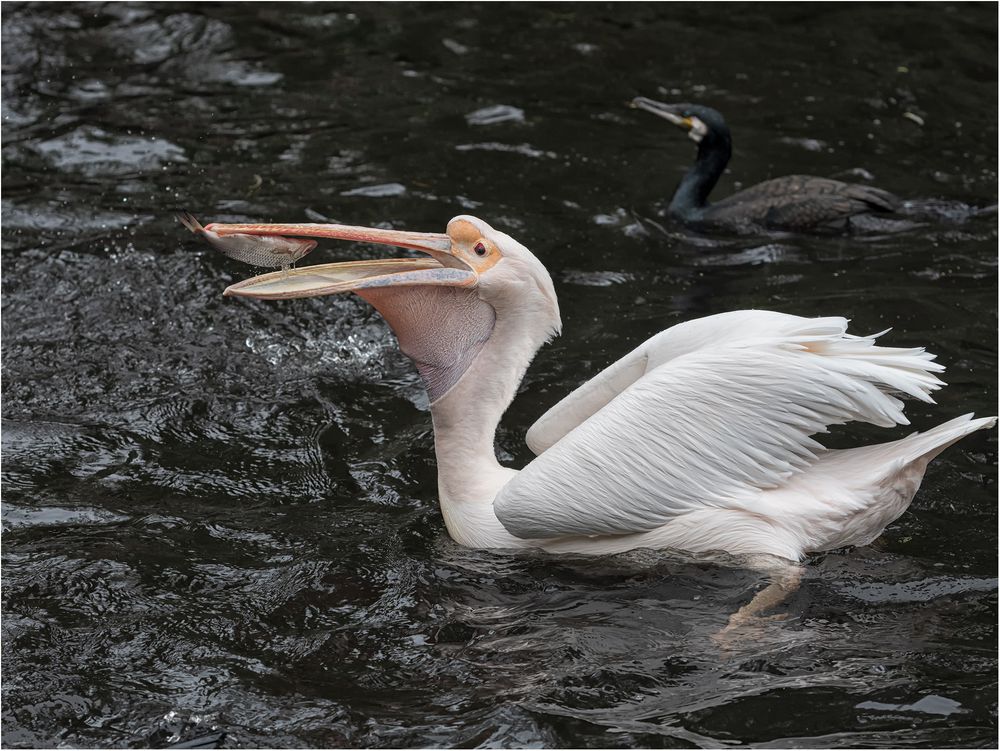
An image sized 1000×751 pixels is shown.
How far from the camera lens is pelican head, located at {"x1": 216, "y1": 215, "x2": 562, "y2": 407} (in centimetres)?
355

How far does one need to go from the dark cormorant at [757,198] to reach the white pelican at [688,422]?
282 cm

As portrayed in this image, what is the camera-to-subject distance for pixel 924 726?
297 centimetres

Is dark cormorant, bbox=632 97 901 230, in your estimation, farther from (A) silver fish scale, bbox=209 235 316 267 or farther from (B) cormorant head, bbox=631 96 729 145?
(A) silver fish scale, bbox=209 235 316 267

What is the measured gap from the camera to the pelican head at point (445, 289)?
3551mm

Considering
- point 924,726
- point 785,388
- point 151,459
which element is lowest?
point 151,459

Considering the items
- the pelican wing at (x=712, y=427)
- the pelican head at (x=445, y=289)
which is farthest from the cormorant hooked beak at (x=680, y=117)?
the pelican wing at (x=712, y=427)

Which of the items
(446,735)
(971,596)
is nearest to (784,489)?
(971,596)

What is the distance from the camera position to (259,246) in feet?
11.6

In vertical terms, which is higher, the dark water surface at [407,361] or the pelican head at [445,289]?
the pelican head at [445,289]

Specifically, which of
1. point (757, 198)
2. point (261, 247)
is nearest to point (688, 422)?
point (261, 247)

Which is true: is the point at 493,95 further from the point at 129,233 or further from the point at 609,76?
the point at 129,233

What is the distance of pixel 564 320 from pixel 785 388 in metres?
2.05

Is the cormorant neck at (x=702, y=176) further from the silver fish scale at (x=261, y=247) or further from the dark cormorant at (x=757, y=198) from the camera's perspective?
the silver fish scale at (x=261, y=247)

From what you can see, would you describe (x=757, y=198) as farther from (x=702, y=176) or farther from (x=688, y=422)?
(x=688, y=422)
